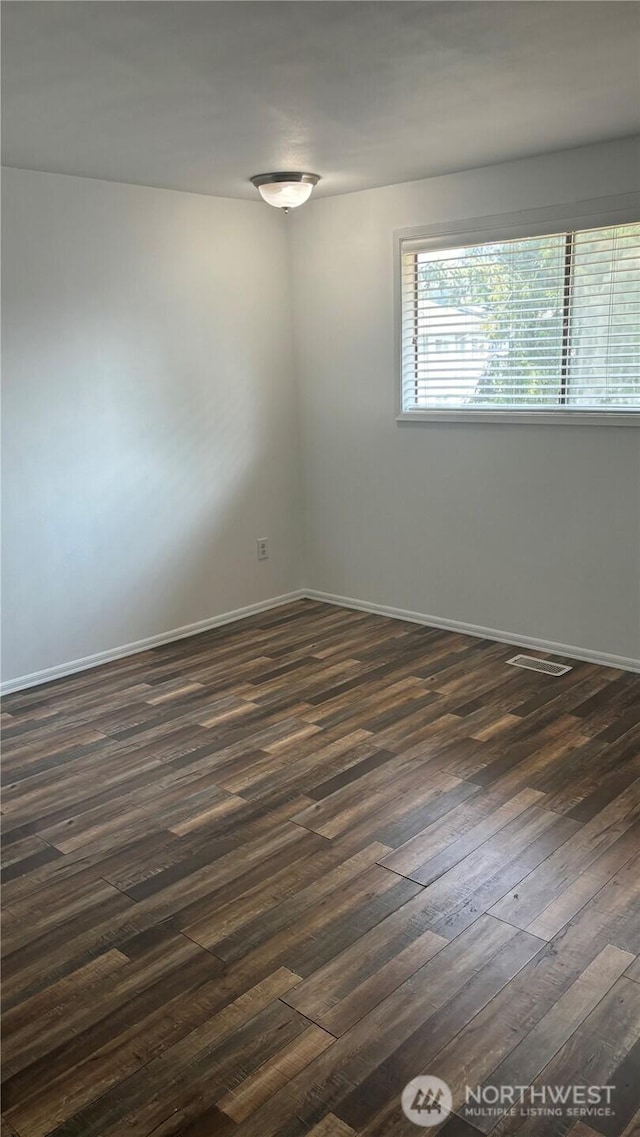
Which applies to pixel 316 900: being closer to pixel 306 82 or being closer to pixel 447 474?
pixel 306 82

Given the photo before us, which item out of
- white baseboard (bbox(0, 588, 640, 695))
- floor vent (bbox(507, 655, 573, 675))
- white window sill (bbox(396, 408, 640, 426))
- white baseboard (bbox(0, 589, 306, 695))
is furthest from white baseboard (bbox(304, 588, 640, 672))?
white window sill (bbox(396, 408, 640, 426))

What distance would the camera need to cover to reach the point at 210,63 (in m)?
2.40

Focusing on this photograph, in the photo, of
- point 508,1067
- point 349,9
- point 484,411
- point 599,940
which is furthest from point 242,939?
point 484,411

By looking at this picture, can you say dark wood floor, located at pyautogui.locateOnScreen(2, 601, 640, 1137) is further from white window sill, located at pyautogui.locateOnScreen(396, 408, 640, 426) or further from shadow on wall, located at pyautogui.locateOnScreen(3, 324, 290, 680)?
white window sill, located at pyautogui.locateOnScreen(396, 408, 640, 426)

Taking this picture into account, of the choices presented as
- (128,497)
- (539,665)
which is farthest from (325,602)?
(539,665)

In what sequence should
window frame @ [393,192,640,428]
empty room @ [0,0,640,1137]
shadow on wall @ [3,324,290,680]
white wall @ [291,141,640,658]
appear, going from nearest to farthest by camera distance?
empty room @ [0,0,640,1137] → window frame @ [393,192,640,428] → white wall @ [291,141,640,658] → shadow on wall @ [3,324,290,680]

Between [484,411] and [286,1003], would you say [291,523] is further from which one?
[286,1003]

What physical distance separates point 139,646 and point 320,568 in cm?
130

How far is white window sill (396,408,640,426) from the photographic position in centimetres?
380

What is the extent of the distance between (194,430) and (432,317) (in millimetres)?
1402

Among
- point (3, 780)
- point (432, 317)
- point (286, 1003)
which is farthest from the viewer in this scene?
point (432, 317)

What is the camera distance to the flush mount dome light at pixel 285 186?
393 cm

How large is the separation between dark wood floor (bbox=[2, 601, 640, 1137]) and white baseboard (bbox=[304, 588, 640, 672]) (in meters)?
0.10

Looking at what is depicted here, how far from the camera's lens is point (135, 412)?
14.3 feet
